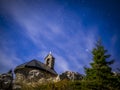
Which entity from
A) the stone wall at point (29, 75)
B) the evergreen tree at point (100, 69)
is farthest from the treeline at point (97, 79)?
the stone wall at point (29, 75)

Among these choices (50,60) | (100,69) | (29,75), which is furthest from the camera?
(50,60)

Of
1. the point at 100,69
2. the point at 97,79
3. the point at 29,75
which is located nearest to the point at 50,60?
the point at 29,75

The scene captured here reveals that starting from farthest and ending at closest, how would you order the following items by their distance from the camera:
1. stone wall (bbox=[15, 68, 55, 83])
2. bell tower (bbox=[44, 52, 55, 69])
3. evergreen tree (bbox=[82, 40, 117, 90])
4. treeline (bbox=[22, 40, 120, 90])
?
bell tower (bbox=[44, 52, 55, 69]) → stone wall (bbox=[15, 68, 55, 83]) → evergreen tree (bbox=[82, 40, 117, 90]) → treeline (bbox=[22, 40, 120, 90])

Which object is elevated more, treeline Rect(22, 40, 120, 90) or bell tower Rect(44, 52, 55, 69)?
bell tower Rect(44, 52, 55, 69)

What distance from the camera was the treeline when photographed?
1115 centimetres

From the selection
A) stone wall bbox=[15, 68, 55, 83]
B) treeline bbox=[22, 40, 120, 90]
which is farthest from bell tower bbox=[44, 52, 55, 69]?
treeline bbox=[22, 40, 120, 90]

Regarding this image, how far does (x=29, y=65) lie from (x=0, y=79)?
15.9 metres

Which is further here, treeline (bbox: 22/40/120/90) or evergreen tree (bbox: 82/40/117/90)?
evergreen tree (bbox: 82/40/117/90)

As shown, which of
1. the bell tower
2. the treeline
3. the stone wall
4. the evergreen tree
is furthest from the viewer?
the bell tower

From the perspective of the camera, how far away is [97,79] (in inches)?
515

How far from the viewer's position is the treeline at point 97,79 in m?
11.1

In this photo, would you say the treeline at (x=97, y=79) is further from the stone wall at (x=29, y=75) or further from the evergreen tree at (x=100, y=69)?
the stone wall at (x=29, y=75)

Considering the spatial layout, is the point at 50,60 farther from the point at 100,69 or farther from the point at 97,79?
the point at 97,79

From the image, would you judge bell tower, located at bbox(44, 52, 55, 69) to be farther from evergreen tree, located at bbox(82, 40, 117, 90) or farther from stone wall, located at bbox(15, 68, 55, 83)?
evergreen tree, located at bbox(82, 40, 117, 90)
